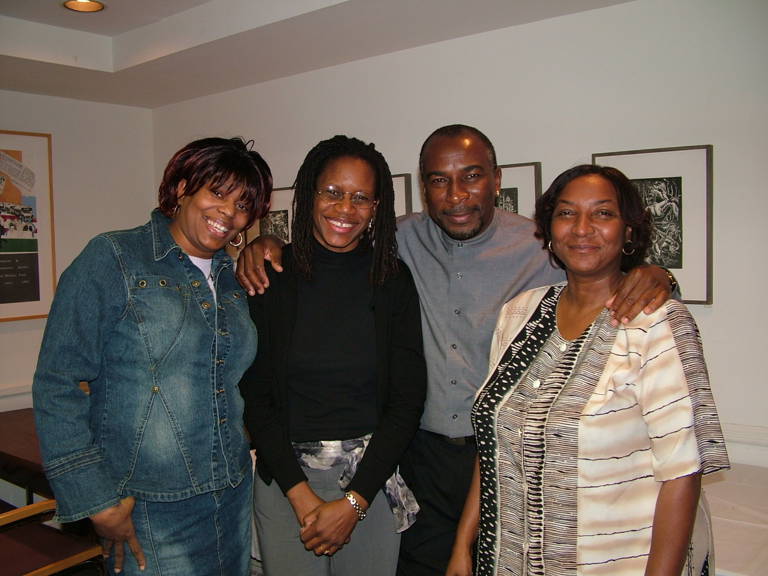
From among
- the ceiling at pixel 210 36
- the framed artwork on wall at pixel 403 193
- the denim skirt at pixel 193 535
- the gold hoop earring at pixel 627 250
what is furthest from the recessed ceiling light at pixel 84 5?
the gold hoop earring at pixel 627 250

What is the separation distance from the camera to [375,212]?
5.80 feet

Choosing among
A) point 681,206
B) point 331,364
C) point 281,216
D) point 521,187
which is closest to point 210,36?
point 281,216

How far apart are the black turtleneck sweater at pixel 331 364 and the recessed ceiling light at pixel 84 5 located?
2.35 metres

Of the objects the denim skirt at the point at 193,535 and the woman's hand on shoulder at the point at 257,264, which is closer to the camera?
the denim skirt at the point at 193,535

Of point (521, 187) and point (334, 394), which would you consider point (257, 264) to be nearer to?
point (334, 394)

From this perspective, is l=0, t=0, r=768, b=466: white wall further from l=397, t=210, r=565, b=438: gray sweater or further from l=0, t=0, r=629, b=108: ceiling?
l=397, t=210, r=565, b=438: gray sweater

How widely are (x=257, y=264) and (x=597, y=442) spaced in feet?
3.21

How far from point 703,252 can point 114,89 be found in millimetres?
3627

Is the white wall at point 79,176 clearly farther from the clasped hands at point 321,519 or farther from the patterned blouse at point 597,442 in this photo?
the patterned blouse at point 597,442

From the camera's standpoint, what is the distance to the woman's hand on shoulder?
167cm

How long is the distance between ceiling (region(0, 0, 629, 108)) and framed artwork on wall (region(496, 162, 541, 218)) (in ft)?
2.16

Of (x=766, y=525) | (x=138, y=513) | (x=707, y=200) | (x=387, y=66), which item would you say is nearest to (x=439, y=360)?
(x=138, y=513)

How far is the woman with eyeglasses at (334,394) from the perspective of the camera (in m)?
1.61

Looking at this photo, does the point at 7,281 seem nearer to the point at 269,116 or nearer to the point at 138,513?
the point at 269,116
